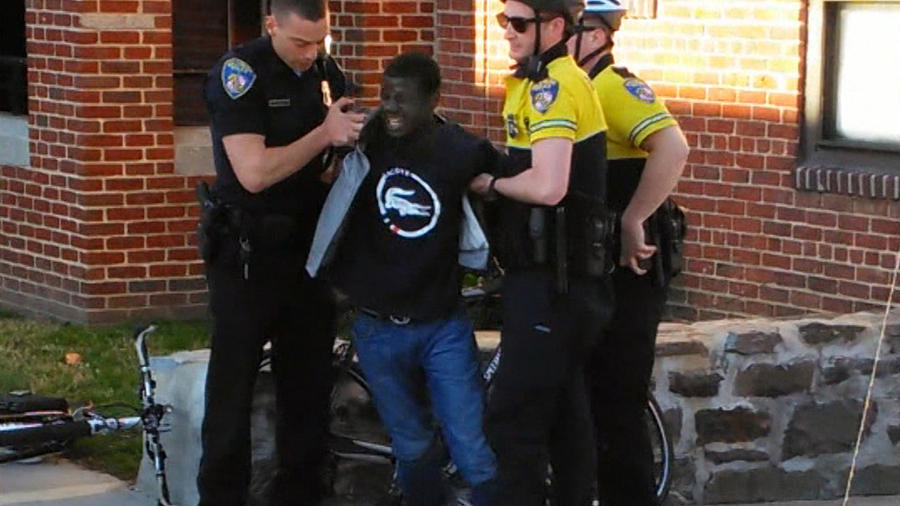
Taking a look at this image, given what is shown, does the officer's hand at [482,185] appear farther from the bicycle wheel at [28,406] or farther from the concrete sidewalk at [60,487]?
the bicycle wheel at [28,406]

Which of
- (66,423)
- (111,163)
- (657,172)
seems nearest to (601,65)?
(657,172)

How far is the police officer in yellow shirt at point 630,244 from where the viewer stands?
6.09 metres

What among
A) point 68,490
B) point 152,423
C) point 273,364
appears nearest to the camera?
point 273,364

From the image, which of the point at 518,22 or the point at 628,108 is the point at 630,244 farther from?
the point at 518,22

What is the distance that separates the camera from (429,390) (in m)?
6.13

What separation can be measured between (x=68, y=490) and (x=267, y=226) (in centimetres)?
169

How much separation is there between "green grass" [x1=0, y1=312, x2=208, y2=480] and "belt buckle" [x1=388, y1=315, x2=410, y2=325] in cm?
194

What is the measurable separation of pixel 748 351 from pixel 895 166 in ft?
6.95

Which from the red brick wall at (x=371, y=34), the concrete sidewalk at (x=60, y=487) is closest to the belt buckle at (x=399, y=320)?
the concrete sidewalk at (x=60, y=487)

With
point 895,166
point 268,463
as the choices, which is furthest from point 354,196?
point 895,166

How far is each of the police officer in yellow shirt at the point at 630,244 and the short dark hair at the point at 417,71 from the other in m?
0.51

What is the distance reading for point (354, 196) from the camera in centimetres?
595

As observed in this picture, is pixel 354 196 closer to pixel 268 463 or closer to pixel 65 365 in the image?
pixel 268 463

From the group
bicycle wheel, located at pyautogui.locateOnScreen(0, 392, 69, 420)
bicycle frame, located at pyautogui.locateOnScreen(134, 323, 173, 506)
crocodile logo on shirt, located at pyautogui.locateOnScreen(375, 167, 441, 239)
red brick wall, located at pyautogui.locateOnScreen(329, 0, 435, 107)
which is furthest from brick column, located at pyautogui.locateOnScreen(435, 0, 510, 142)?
crocodile logo on shirt, located at pyautogui.locateOnScreen(375, 167, 441, 239)
